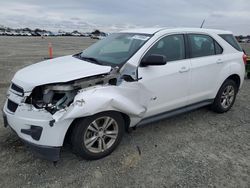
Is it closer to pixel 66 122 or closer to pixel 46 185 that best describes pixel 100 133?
pixel 66 122

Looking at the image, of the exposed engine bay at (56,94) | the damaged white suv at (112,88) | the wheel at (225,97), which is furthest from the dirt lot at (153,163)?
the exposed engine bay at (56,94)

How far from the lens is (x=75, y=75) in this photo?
2.96m

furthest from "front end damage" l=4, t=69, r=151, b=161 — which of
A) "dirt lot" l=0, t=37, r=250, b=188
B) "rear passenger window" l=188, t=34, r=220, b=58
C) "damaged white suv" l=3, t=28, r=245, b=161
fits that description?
"rear passenger window" l=188, t=34, r=220, b=58

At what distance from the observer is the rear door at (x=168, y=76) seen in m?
3.51

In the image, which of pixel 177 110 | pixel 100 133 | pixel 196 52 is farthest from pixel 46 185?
pixel 196 52

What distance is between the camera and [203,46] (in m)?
4.38

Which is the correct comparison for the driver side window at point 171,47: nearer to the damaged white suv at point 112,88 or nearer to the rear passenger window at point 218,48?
the damaged white suv at point 112,88

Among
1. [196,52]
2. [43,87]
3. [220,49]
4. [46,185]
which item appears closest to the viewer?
[46,185]

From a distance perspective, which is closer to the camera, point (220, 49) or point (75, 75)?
Answer: point (75, 75)

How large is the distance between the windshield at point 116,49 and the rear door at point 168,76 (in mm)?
262

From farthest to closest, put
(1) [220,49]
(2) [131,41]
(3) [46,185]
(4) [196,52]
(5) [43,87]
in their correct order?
1. (1) [220,49]
2. (4) [196,52]
3. (2) [131,41]
4. (5) [43,87]
5. (3) [46,185]

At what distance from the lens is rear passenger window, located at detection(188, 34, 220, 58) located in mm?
4176

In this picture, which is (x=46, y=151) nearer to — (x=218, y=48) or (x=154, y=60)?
(x=154, y=60)

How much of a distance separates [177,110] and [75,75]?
1.95m
